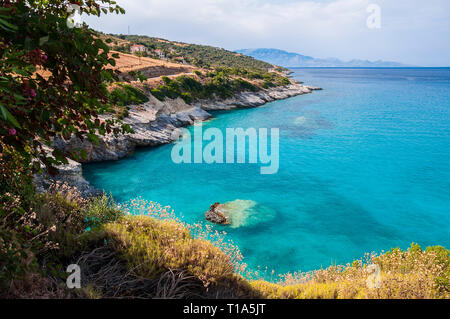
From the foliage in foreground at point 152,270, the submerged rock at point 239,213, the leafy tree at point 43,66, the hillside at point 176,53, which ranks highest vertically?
the hillside at point 176,53

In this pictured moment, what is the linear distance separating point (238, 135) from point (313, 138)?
10.2m

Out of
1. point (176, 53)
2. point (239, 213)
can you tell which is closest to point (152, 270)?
point (239, 213)

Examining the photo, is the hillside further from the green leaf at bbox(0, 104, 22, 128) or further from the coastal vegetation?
the green leaf at bbox(0, 104, 22, 128)

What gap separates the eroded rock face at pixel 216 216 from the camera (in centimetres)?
1557

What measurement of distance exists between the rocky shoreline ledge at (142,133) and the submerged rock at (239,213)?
313 inches

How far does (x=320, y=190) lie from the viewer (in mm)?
21156

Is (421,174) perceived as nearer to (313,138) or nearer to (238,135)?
(313,138)

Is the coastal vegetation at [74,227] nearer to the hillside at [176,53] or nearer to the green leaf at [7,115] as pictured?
the green leaf at [7,115]

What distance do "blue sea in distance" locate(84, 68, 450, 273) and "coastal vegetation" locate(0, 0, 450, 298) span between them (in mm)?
7852

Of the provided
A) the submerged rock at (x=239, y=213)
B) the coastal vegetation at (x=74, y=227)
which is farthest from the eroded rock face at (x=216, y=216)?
the coastal vegetation at (x=74, y=227)

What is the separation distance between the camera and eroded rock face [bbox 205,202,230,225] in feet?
51.1

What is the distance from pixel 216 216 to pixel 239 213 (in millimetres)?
1827

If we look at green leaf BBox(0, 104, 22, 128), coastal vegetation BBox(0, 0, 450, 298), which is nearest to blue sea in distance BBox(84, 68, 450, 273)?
coastal vegetation BBox(0, 0, 450, 298)

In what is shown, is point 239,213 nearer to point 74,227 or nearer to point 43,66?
point 74,227
